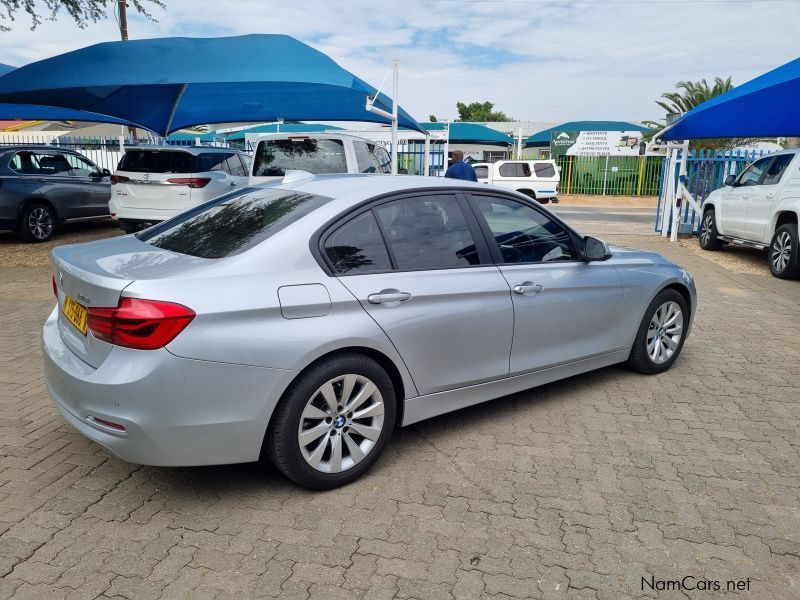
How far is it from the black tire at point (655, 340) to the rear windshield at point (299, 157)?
16.6 ft

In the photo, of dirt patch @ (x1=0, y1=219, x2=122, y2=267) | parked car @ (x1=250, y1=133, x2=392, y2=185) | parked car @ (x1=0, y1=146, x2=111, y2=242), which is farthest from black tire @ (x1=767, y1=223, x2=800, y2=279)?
parked car @ (x1=0, y1=146, x2=111, y2=242)

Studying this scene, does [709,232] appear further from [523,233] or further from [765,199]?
[523,233]

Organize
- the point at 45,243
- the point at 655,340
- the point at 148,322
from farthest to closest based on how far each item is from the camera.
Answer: the point at 45,243
the point at 655,340
the point at 148,322

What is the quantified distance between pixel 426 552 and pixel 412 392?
0.90m

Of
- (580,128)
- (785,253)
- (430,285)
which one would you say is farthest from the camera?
(580,128)

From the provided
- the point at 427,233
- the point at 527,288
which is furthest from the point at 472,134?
the point at 427,233

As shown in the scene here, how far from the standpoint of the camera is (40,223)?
1114 cm

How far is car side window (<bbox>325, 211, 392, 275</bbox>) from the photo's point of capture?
126 inches

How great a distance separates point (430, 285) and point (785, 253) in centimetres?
816

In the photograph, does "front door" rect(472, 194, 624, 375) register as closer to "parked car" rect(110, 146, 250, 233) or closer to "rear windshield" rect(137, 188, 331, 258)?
"rear windshield" rect(137, 188, 331, 258)

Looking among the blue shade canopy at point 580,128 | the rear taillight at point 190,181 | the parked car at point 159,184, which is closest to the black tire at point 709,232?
the parked car at point 159,184

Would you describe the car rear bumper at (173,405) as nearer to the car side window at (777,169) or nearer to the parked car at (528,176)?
the car side window at (777,169)

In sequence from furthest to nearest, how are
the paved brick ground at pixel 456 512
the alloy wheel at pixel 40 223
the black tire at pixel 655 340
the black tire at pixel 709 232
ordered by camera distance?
1. the black tire at pixel 709 232
2. the alloy wheel at pixel 40 223
3. the black tire at pixel 655 340
4. the paved brick ground at pixel 456 512

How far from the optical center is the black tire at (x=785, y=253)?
9.11m
